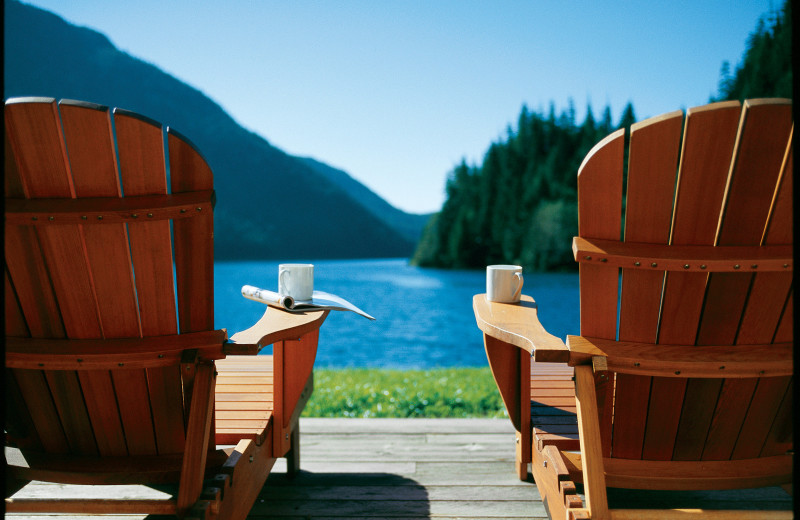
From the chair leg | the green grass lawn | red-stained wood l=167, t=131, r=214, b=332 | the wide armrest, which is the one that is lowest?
the green grass lawn

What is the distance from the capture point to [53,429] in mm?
1369

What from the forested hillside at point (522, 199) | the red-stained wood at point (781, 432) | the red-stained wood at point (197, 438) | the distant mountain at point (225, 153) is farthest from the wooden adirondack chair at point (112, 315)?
the distant mountain at point (225, 153)

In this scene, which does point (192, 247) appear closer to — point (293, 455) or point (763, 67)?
point (293, 455)

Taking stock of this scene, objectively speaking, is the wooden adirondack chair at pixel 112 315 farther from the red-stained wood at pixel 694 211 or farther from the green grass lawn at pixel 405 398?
the green grass lawn at pixel 405 398

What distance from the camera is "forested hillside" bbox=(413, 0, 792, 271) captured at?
131ft

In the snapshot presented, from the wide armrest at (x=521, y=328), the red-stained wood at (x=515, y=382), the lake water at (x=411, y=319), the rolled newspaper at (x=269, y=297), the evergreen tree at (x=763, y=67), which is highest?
the evergreen tree at (x=763, y=67)

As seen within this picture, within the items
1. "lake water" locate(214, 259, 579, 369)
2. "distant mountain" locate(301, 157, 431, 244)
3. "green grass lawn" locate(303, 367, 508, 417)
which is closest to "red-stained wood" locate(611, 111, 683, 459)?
"green grass lawn" locate(303, 367, 508, 417)

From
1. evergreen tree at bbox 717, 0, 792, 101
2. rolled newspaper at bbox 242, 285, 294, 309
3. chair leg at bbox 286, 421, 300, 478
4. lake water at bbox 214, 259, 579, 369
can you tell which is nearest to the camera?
rolled newspaper at bbox 242, 285, 294, 309

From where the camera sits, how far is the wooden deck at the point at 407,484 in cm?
182

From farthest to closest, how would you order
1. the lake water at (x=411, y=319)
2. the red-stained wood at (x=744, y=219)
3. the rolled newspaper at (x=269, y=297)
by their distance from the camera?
1. the lake water at (x=411, y=319)
2. the rolled newspaper at (x=269, y=297)
3. the red-stained wood at (x=744, y=219)

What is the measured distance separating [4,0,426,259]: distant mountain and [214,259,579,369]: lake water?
14.9m

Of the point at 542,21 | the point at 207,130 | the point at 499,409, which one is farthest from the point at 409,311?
the point at 207,130

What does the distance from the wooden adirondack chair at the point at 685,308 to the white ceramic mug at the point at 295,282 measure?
826 mm

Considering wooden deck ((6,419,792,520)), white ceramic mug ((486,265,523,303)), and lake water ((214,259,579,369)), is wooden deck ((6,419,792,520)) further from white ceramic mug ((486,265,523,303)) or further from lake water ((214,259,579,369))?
lake water ((214,259,579,369))
